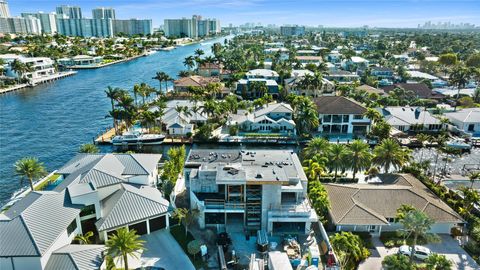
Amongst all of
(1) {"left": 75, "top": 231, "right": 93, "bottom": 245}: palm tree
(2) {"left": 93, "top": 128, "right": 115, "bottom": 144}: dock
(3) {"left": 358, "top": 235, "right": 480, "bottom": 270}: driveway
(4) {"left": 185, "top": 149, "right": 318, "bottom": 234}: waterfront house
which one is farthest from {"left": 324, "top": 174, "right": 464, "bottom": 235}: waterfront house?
(2) {"left": 93, "top": 128, "right": 115, "bottom": 144}: dock

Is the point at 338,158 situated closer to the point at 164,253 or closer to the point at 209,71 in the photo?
the point at 164,253

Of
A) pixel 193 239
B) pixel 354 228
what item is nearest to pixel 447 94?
pixel 354 228

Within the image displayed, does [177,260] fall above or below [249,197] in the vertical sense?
below

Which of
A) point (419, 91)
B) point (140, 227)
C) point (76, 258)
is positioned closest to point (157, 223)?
point (140, 227)

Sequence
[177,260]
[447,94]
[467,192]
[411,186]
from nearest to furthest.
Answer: [177,260] → [467,192] → [411,186] → [447,94]

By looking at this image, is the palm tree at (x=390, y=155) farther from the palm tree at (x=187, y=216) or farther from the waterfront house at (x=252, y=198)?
the palm tree at (x=187, y=216)

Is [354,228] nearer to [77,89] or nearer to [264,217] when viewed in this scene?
[264,217]
